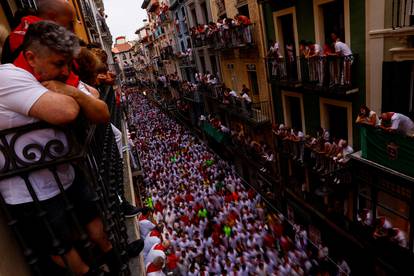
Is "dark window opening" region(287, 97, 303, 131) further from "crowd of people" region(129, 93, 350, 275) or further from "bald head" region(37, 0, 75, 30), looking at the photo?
"bald head" region(37, 0, 75, 30)

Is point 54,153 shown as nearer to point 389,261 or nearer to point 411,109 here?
point 411,109

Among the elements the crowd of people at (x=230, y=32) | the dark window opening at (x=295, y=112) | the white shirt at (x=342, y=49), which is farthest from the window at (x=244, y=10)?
the white shirt at (x=342, y=49)

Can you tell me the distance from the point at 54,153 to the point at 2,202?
20.0 inches

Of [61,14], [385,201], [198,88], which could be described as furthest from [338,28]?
[198,88]

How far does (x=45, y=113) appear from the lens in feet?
6.89

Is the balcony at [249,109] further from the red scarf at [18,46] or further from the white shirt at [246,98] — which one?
the red scarf at [18,46]

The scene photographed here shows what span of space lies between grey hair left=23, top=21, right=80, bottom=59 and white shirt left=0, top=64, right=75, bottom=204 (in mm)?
194

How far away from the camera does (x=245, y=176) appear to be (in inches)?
830

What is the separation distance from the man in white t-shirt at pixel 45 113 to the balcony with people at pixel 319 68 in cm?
829

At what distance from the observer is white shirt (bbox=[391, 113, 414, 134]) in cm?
755

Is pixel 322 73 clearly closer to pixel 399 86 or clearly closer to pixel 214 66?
pixel 399 86

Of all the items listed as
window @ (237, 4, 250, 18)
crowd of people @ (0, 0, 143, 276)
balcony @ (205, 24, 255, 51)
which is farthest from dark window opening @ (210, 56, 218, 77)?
crowd of people @ (0, 0, 143, 276)

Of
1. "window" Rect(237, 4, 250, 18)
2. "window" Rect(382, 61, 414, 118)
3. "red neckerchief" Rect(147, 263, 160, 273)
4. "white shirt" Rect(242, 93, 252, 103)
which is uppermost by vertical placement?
"window" Rect(237, 4, 250, 18)

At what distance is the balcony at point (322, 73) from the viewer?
29.8 feet
